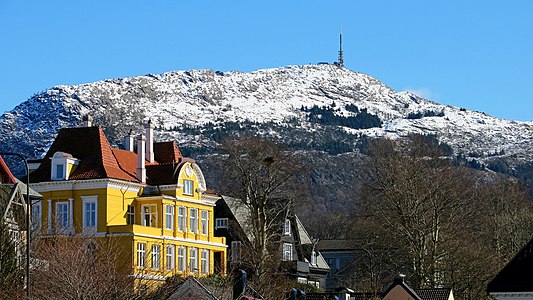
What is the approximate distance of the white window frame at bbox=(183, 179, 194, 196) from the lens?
97.0 m

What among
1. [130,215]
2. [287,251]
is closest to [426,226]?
[130,215]

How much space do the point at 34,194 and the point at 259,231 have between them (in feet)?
86.5

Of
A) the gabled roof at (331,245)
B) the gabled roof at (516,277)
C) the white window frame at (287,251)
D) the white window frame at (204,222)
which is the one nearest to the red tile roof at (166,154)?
the white window frame at (204,222)

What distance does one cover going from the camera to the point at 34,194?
7269cm

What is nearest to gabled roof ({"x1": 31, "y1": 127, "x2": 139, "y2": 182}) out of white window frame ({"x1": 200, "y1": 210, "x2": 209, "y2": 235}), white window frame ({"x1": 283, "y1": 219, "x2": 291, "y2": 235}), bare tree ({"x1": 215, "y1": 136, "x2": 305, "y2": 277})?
→ white window frame ({"x1": 200, "y1": 210, "x2": 209, "y2": 235})

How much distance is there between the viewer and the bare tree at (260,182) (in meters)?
95.1

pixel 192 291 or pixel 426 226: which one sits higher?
pixel 426 226

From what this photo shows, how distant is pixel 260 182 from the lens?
319 feet

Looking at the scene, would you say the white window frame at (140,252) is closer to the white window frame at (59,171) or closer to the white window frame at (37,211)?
the white window frame at (37,211)

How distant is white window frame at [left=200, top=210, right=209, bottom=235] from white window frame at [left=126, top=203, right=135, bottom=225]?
23.6 ft

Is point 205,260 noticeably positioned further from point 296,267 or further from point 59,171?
point 296,267

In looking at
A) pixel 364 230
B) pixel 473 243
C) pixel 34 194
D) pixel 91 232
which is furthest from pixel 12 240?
pixel 364 230

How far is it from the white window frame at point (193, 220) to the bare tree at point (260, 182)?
10.5 ft

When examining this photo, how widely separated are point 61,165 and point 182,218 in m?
10.2
